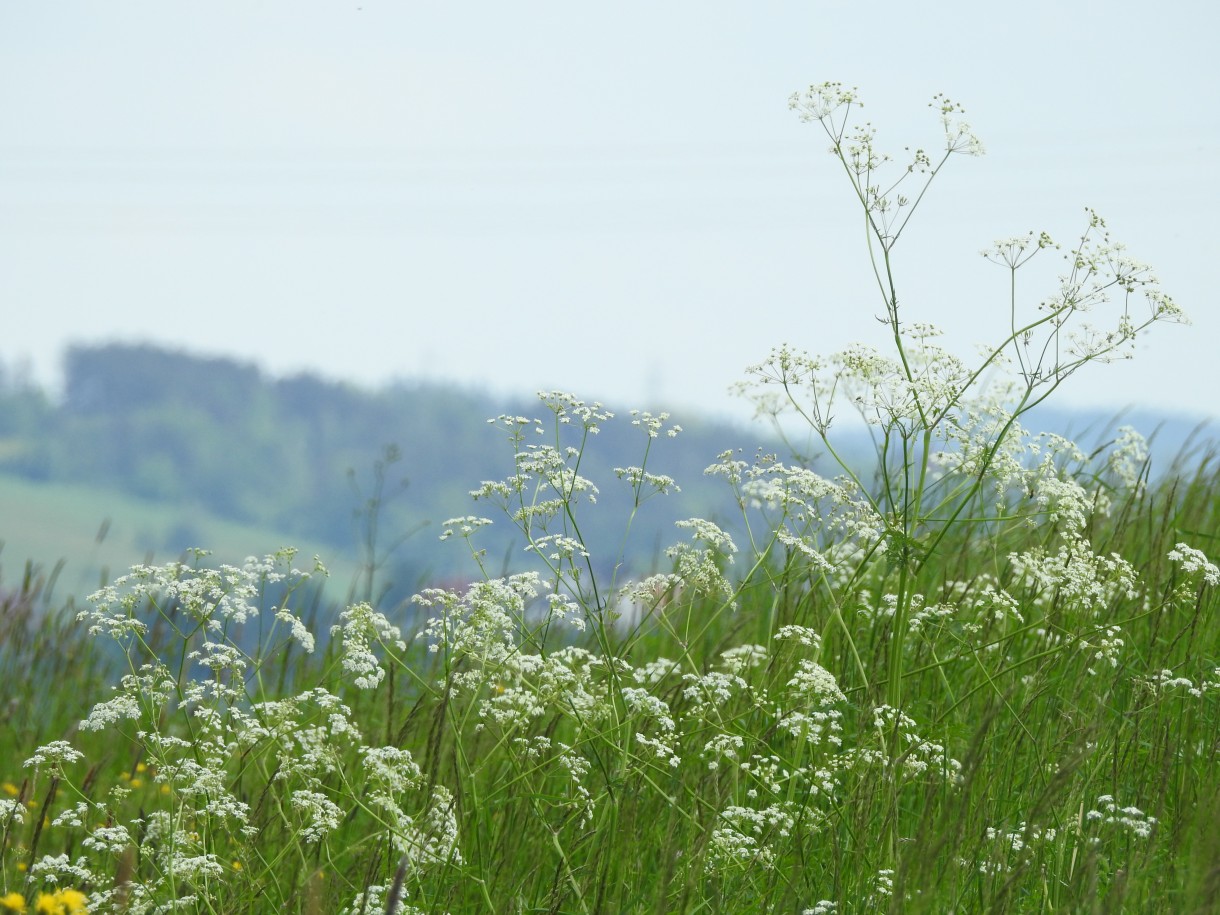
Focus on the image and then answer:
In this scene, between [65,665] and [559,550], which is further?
[65,665]

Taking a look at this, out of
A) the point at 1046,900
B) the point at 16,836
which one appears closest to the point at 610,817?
the point at 1046,900

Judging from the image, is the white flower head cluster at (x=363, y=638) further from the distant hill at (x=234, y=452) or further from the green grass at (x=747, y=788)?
the distant hill at (x=234, y=452)

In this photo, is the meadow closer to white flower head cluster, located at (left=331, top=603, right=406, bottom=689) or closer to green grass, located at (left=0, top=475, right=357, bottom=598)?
white flower head cluster, located at (left=331, top=603, right=406, bottom=689)

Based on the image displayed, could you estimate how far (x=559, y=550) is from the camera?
342 centimetres

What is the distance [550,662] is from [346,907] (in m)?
0.91

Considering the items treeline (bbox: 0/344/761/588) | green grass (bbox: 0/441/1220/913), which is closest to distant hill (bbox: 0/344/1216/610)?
treeline (bbox: 0/344/761/588)

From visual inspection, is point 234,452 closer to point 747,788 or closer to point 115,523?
point 115,523

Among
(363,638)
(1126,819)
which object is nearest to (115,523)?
(363,638)

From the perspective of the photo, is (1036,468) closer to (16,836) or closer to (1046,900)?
(1046,900)

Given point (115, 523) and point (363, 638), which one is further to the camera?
point (115, 523)

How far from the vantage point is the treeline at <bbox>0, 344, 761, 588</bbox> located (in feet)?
395

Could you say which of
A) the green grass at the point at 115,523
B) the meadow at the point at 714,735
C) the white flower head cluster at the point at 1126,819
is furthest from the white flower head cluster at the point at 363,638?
the green grass at the point at 115,523

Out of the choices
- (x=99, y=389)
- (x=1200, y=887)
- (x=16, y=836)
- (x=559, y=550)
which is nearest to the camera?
(x=1200, y=887)

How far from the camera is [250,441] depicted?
127 metres
